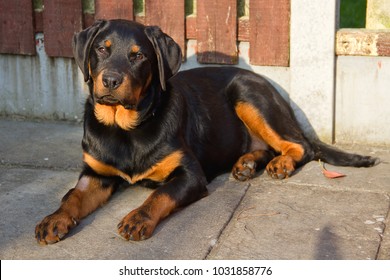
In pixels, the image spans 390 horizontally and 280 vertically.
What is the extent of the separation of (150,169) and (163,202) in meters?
0.42

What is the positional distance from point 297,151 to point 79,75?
204 cm

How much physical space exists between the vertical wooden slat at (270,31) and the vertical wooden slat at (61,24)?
146cm

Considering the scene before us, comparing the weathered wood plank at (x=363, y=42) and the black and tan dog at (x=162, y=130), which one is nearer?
the black and tan dog at (x=162, y=130)

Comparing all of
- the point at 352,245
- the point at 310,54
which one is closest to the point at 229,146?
the point at 310,54

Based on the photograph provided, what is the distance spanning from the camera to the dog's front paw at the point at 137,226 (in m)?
4.65

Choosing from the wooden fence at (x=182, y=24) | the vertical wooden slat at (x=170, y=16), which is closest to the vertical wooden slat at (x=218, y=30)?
the wooden fence at (x=182, y=24)

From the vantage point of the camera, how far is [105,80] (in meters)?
4.88

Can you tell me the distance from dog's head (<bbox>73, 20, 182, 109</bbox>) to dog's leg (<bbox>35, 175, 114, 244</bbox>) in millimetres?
Answer: 576

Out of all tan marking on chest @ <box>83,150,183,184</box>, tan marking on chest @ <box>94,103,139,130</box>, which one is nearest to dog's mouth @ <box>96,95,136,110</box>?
tan marking on chest @ <box>94,103,139,130</box>

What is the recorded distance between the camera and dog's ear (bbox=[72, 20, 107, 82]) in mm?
5184

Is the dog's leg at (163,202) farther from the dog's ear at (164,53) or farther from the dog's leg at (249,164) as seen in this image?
the dog's ear at (164,53)

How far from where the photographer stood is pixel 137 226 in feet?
15.4
